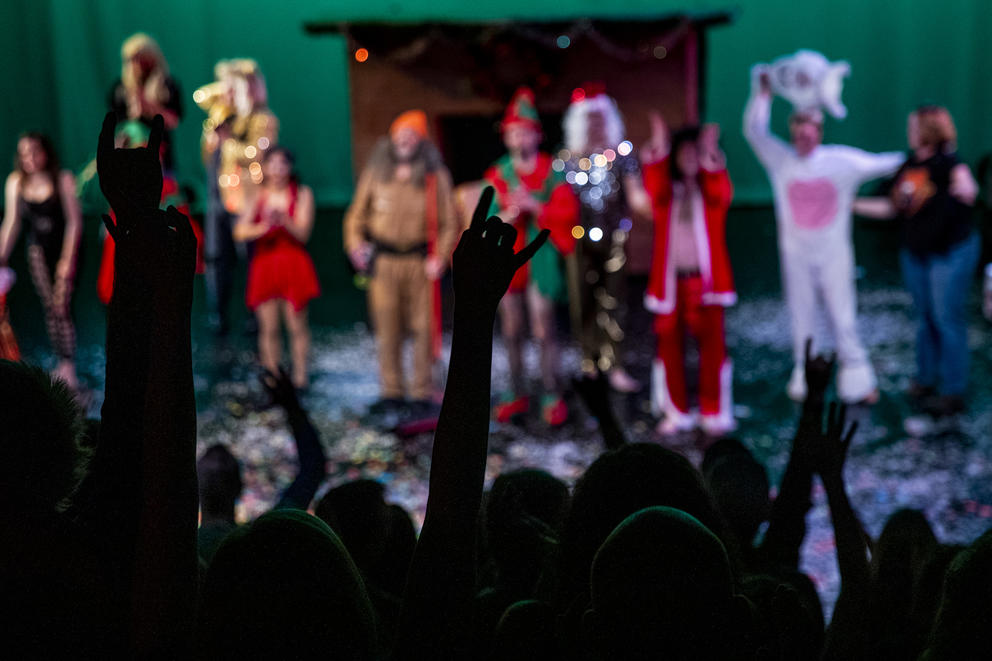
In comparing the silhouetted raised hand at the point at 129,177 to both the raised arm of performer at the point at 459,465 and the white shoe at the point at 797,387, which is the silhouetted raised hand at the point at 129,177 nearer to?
the raised arm of performer at the point at 459,465

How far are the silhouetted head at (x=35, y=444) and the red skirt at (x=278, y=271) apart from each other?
416cm

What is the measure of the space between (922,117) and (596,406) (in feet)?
10.9

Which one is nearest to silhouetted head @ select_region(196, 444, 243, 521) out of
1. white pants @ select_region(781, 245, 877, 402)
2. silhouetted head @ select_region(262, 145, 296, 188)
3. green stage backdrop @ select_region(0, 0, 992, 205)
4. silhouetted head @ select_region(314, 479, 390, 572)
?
silhouetted head @ select_region(314, 479, 390, 572)

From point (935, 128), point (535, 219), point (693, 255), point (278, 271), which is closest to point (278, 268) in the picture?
point (278, 271)

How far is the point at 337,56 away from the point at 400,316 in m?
6.56

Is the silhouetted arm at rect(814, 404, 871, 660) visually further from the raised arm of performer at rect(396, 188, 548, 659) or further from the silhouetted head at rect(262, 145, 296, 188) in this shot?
the silhouetted head at rect(262, 145, 296, 188)

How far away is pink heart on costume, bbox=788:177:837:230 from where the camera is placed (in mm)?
4992

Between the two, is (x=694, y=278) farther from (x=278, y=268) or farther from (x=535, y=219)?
(x=278, y=268)

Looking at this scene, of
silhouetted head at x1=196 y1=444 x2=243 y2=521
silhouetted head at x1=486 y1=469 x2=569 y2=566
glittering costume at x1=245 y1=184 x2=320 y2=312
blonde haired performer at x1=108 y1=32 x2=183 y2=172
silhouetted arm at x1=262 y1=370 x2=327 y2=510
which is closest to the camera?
silhouetted head at x1=486 y1=469 x2=569 y2=566

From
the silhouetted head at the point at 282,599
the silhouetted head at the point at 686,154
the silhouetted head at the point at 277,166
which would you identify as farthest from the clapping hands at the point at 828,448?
the silhouetted head at the point at 277,166

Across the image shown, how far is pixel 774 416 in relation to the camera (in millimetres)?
5082

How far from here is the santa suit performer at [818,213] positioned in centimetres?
495

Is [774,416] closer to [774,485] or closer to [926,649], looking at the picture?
[774,485]

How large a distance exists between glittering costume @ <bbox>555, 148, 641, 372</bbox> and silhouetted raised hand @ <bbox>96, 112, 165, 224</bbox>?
372 cm
